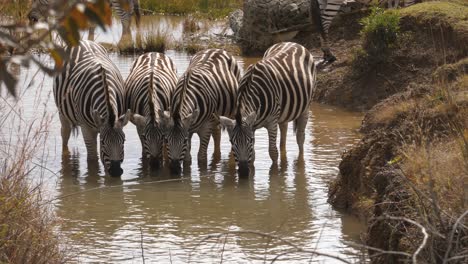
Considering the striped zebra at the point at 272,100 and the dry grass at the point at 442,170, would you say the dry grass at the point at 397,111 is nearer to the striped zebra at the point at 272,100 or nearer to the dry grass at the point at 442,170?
the striped zebra at the point at 272,100

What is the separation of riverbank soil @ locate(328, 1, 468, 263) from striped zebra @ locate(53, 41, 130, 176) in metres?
2.39

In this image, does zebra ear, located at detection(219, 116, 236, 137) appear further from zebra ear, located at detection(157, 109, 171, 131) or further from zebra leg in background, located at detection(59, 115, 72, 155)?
zebra leg in background, located at detection(59, 115, 72, 155)

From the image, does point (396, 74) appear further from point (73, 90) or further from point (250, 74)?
point (73, 90)

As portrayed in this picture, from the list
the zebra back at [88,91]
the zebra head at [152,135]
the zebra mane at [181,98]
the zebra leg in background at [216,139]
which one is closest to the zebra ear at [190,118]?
the zebra mane at [181,98]

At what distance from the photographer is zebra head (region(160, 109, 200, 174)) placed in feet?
33.2

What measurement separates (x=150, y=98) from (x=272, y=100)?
1.41 metres

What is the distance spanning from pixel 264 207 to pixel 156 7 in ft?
58.1

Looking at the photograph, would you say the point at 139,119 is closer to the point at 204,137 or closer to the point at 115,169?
the point at 115,169

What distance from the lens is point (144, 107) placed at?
34.3 feet

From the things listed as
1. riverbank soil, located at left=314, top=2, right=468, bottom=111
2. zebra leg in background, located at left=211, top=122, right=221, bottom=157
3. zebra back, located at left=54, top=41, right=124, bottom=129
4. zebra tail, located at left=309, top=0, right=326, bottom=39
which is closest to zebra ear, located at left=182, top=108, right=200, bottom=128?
zebra back, located at left=54, top=41, right=124, bottom=129

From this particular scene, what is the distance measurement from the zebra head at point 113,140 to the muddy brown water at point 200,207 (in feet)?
0.54

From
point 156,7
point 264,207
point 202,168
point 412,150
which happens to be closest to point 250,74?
point 202,168

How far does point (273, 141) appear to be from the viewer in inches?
425

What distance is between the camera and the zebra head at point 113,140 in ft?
33.1
